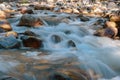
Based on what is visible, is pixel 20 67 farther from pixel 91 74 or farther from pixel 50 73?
pixel 91 74

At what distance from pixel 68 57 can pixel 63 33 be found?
2.10 metres

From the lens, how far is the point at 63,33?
7.97m

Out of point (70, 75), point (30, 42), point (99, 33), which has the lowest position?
point (99, 33)

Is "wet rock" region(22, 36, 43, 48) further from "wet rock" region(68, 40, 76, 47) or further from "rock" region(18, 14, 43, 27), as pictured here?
"rock" region(18, 14, 43, 27)

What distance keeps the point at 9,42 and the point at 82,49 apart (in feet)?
5.21

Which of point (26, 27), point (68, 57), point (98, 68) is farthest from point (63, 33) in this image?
point (98, 68)

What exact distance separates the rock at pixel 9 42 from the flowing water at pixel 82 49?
29 cm

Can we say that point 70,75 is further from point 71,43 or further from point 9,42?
point 71,43

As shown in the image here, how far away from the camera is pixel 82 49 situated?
6809 millimetres

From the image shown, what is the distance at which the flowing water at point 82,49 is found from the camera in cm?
523

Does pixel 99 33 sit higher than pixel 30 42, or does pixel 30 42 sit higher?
pixel 30 42

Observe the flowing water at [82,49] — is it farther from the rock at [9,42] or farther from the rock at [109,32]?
the rock at [9,42]

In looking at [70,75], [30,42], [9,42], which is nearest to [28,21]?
[30,42]

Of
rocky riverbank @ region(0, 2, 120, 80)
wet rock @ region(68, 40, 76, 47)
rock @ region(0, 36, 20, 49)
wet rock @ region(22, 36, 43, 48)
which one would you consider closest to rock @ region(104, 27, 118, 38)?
rocky riverbank @ region(0, 2, 120, 80)
